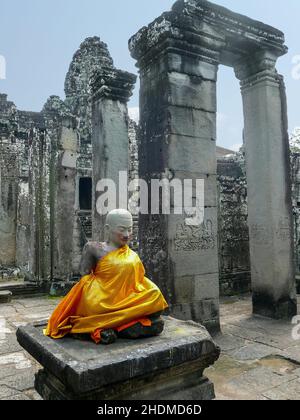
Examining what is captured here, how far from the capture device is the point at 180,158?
450 centimetres

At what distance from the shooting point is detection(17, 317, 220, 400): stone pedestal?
2.20 metres

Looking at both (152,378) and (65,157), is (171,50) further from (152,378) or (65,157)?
(65,157)

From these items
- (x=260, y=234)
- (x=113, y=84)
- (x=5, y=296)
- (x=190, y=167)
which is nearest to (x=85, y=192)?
(x=5, y=296)

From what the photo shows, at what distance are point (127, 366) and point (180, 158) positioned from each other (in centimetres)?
281

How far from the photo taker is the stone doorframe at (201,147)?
445 centimetres

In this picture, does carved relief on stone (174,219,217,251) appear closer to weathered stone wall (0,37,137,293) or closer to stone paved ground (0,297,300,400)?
stone paved ground (0,297,300,400)

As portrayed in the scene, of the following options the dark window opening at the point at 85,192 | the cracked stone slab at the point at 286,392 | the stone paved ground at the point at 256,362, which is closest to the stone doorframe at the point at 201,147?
the stone paved ground at the point at 256,362

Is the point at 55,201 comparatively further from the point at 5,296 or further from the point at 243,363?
the point at 243,363

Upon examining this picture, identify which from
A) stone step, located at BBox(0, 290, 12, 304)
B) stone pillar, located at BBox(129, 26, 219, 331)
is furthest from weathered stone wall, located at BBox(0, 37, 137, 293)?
stone pillar, located at BBox(129, 26, 219, 331)

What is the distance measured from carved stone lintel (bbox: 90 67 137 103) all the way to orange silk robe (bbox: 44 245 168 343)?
15.5 ft

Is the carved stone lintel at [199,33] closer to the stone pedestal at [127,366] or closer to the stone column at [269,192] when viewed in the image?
the stone column at [269,192]
